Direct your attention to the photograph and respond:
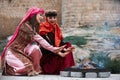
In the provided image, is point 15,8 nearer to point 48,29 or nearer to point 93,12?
point 93,12

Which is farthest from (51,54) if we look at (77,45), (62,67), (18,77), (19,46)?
(77,45)

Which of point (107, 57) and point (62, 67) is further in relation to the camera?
point (107, 57)

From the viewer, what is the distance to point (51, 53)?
20.2ft

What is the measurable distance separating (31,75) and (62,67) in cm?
76

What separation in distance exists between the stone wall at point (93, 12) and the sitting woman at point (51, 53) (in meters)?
4.62

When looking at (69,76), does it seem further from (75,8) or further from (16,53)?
(75,8)

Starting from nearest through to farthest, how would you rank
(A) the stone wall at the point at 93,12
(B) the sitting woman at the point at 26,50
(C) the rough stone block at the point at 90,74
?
(C) the rough stone block at the point at 90,74 → (B) the sitting woman at the point at 26,50 → (A) the stone wall at the point at 93,12

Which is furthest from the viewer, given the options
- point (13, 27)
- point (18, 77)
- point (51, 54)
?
point (13, 27)

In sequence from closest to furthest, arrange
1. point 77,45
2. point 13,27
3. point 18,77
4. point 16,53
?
point 18,77 → point 16,53 → point 77,45 → point 13,27

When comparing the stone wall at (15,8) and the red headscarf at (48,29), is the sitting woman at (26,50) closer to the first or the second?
the red headscarf at (48,29)

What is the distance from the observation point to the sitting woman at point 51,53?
620cm

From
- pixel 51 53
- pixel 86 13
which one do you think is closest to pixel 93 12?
pixel 86 13

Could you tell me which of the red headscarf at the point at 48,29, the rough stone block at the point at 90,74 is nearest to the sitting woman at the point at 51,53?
the red headscarf at the point at 48,29

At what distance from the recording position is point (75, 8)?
11.0 metres
